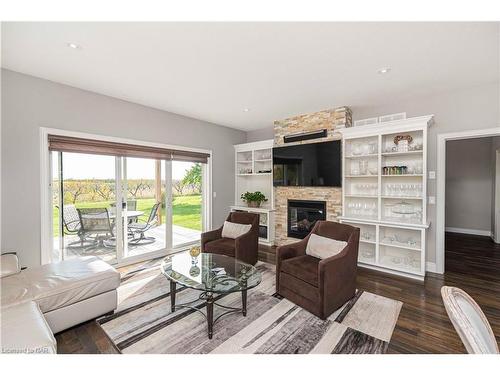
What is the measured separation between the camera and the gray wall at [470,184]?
584 cm

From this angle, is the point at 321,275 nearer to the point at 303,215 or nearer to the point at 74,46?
the point at 303,215

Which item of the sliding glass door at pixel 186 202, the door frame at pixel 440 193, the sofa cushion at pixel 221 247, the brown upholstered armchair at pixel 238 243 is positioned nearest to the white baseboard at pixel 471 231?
the door frame at pixel 440 193

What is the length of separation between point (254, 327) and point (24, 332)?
1.72m

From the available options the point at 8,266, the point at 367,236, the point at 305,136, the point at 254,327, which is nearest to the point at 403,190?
the point at 367,236

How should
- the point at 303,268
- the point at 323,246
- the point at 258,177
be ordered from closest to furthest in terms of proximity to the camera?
the point at 303,268 < the point at 323,246 < the point at 258,177

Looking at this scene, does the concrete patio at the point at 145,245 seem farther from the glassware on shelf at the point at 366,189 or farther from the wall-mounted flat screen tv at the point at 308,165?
the glassware on shelf at the point at 366,189

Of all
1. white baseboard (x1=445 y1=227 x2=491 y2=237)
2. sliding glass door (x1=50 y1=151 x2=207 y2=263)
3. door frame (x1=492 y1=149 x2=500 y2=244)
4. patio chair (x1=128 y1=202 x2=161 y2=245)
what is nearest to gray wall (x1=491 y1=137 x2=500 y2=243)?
door frame (x1=492 y1=149 x2=500 y2=244)

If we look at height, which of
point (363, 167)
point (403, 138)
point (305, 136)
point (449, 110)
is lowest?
point (363, 167)

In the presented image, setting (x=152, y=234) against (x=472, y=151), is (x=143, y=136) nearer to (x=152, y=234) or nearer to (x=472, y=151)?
(x=152, y=234)

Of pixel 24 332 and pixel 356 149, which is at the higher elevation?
pixel 356 149

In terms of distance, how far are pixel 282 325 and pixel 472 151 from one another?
7090mm

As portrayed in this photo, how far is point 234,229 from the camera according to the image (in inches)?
153
